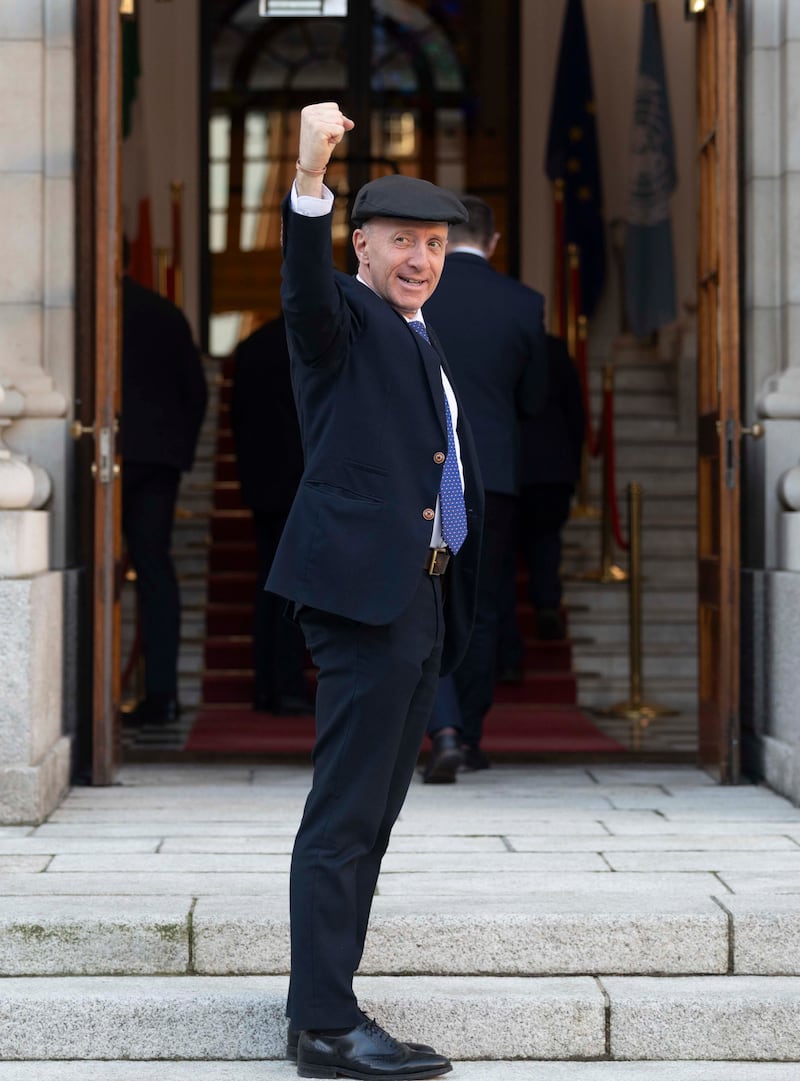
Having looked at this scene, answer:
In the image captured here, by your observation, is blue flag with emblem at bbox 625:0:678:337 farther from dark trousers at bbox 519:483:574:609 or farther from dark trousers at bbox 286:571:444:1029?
dark trousers at bbox 286:571:444:1029

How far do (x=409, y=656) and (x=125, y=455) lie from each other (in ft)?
13.5

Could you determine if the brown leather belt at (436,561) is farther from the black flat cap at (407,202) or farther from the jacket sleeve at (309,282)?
the black flat cap at (407,202)

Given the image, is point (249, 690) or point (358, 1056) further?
point (249, 690)

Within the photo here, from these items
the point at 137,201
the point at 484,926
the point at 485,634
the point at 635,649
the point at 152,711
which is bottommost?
the point at 484,926

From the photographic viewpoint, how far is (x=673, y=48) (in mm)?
13125

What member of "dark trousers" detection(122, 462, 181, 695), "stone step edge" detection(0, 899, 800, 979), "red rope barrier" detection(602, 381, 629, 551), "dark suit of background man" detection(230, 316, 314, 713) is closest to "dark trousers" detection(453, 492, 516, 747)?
"dark suit of background man" detection(230, 316, 314, 713)

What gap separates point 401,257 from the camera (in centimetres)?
339

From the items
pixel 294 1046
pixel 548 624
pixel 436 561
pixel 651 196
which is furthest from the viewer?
pixel 651 196

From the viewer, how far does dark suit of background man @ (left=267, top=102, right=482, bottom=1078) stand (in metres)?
3.33

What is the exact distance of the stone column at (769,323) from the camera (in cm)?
596

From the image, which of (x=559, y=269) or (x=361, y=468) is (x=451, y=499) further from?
(x=559, y=269)

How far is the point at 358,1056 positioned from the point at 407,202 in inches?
64.5

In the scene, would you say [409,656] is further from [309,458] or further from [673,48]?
[673,48]

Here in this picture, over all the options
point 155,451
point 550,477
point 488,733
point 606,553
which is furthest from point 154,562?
point 606,553
